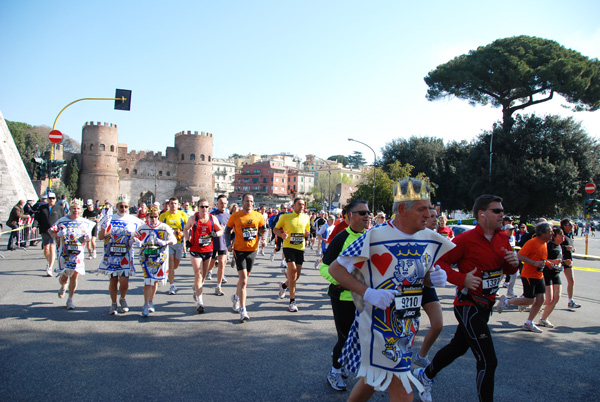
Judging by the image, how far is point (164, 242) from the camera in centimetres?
668

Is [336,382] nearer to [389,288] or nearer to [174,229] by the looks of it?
[389,288]

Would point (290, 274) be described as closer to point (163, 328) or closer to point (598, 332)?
point (163, 328)

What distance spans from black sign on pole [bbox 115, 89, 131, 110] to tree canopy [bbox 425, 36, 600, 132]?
3126 cm

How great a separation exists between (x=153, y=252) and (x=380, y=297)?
498cm

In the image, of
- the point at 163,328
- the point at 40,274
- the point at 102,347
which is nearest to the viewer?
the point at 102,347

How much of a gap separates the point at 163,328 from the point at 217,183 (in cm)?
12116

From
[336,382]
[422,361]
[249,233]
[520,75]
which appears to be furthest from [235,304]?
[520,75]

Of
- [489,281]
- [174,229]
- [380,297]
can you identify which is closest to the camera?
[380,297]

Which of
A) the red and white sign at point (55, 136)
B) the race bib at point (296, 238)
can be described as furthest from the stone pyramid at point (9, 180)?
the race bib at point (296, 238)

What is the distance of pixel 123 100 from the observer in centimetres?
1672

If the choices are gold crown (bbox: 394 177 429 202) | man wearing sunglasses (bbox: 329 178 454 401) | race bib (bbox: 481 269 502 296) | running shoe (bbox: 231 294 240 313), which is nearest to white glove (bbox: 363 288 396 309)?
man wearing sunglasses (bbox: 329 178 454 401)

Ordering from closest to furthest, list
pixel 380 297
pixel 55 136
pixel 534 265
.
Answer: pixel 380 297 < pixel 534 265 < pixel 55 136

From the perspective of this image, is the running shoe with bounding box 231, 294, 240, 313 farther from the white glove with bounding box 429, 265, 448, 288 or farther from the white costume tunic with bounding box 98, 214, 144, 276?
the white glove with bounding box 429, 265, 448, 288

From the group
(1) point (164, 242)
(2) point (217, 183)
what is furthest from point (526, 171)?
(2) point (217, 183)
